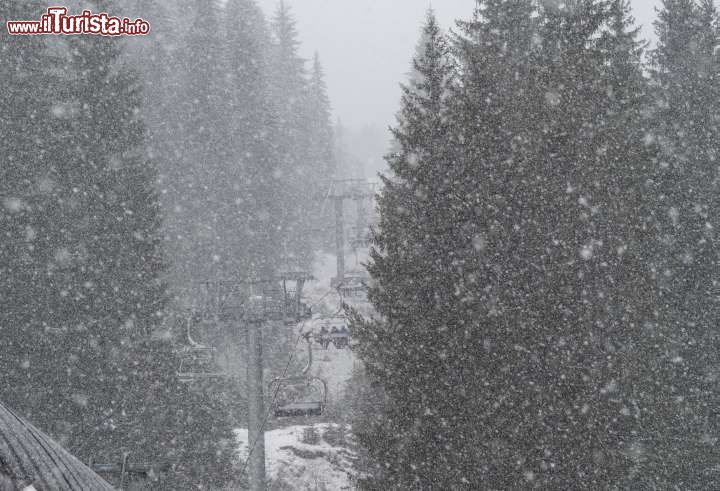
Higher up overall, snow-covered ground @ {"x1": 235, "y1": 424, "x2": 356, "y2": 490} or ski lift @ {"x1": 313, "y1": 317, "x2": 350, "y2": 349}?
ski lift @ {"x1": 313, "y1": 317, "x2": 350, "y2": 349}

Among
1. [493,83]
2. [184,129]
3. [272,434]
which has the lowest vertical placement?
[272,434]

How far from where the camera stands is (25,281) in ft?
56.1

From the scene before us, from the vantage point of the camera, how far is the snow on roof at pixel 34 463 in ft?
13.8

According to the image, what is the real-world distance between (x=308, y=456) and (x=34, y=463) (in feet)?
55.7

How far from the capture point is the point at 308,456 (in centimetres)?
2114

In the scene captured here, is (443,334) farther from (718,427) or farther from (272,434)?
(272,434)

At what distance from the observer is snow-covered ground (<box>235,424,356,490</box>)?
19.9 m

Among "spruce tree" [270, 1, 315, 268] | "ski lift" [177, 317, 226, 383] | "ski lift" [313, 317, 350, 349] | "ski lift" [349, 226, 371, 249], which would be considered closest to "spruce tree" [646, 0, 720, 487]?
"ski lift" [313, 317, 350, 349]

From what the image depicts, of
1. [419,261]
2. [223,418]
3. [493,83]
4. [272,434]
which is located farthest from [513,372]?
[272,434]

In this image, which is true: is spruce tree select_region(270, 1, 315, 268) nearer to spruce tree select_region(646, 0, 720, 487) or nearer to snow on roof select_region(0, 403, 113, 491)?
spruce tree select_region(646, 0, 720, 487)

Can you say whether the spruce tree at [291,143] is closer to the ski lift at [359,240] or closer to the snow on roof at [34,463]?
the ski lift at [359,240]

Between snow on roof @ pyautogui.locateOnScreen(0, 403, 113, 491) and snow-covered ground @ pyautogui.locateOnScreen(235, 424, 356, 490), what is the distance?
1324cm

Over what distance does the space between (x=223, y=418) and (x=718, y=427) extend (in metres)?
12.7

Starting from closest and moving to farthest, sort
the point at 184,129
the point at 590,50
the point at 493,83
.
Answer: the point at 493,83, the point at 590,50, the point at 184,129
